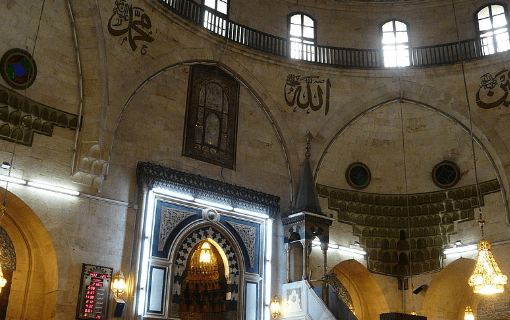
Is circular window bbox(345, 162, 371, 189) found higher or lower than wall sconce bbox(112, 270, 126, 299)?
higher

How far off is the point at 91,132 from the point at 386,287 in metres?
9.02

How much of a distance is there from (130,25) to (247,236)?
18.3 feet

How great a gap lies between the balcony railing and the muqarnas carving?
121 cm

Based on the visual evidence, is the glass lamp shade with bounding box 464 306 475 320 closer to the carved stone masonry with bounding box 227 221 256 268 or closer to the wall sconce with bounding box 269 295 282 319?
the wall sconce with bounding box 269 295 282 319

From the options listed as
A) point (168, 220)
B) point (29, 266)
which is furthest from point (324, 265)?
point (29, 266)

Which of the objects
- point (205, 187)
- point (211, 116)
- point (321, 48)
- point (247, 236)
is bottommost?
point (247, 236)

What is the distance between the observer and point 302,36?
16.0 meters

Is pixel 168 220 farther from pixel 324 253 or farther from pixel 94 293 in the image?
pixel 324 253

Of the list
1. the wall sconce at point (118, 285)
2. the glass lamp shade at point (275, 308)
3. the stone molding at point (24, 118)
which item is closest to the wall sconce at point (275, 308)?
the glass lamp shade at point (275, 308)

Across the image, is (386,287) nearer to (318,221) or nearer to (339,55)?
(318,221)

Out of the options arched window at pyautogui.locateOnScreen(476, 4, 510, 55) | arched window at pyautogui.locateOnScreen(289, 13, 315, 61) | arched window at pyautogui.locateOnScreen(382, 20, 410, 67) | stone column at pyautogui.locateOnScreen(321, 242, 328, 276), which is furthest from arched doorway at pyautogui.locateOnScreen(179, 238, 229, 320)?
arched window at pyautogui.locateOnScreen(476, 4, 510, 55)

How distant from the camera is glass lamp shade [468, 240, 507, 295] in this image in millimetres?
10008

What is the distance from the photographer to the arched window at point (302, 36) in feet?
51.3

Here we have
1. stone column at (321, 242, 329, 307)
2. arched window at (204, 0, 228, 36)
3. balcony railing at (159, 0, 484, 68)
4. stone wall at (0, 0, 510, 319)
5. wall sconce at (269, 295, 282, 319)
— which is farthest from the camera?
arched window at (204, 0, 228, 36)
